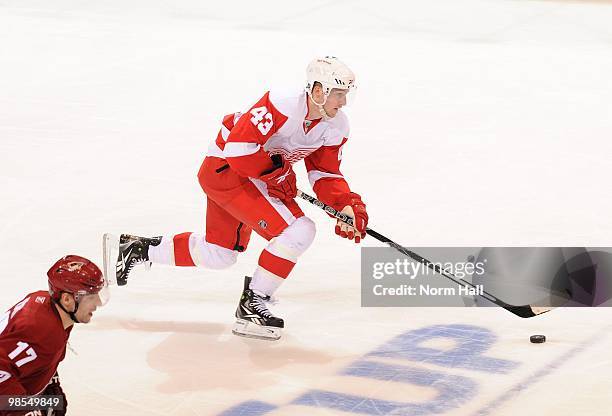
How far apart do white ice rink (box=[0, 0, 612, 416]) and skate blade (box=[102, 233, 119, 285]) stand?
104 millimetres

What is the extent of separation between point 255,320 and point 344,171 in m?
1.95

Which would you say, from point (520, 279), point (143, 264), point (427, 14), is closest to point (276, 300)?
point (143, 264)

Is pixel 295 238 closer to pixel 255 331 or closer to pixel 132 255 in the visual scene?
pixel 255 331

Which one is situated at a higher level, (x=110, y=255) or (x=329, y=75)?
(x=329, y=75)

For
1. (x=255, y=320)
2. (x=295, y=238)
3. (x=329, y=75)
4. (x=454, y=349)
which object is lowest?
(x=454, y=349)

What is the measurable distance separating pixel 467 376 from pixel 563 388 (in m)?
0.36

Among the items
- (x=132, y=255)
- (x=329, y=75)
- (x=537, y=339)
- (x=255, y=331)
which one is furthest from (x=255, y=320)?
(x=537, y=339)

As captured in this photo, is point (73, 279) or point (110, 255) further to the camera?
point (110, 255)

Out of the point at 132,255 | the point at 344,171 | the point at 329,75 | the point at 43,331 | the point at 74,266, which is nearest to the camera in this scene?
the point at 43,331

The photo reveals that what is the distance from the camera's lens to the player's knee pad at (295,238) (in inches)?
183

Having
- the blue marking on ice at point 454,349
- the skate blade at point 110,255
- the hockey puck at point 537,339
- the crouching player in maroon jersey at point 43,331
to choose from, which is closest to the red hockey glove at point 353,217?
the blue marking on ice at point 454,349

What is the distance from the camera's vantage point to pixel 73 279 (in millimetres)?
3533

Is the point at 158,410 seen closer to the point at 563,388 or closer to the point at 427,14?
the point at 563,388

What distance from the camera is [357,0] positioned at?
380 inches
